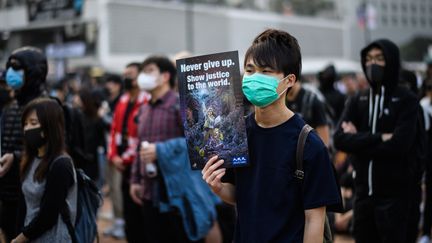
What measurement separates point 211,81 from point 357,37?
189ft

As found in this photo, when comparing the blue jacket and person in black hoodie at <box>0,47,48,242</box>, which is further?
the blue jacket

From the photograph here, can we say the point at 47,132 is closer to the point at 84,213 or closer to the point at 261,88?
the point at 84,213

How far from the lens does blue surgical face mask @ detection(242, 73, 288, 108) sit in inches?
108

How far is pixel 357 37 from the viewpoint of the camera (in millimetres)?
58062

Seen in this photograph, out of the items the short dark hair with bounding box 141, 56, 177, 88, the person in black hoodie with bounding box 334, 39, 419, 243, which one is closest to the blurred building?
the short dark hair with bounding box 141, 56, 177, 88

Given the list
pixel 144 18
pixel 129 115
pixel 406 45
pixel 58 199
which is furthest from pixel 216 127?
pixel 406 45

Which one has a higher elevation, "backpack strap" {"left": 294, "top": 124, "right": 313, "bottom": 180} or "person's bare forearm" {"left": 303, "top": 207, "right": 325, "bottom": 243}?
"backpack strap" {"left": 294, "top": 124, "right": 313, "bottom": 180}

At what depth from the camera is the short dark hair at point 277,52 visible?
2.79 m

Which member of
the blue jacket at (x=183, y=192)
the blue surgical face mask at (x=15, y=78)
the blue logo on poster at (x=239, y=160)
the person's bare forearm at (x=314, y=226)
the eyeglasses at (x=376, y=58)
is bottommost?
the blue jacket at (x=183, y=192)

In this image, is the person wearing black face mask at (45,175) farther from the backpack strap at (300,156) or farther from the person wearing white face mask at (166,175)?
the backpack strap at (300,156)

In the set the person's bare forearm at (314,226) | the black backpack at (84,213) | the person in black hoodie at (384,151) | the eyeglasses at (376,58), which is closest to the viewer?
the person's bare forearm at (314,226)

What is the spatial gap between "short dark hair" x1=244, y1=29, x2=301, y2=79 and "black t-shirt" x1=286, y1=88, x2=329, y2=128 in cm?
262

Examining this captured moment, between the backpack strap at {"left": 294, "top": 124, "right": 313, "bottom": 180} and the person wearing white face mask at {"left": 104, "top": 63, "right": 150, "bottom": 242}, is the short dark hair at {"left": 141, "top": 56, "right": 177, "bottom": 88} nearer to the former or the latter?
the person wearing white face mask at {"left": 104, "top": 63, "right": 150, "bottom": 242}

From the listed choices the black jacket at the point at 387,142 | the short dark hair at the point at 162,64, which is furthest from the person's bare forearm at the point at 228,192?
the short dark hair at the point at 162,64
